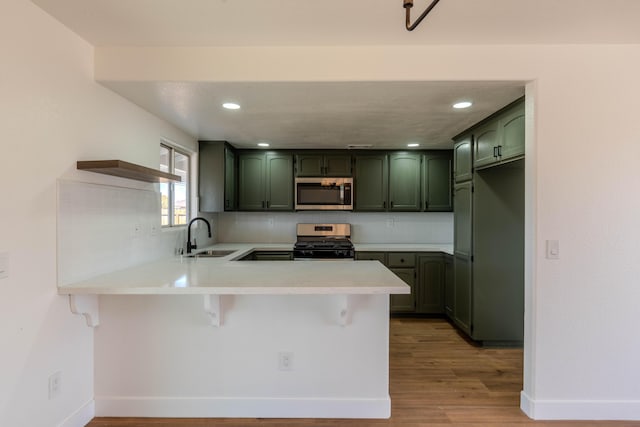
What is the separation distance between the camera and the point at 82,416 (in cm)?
188

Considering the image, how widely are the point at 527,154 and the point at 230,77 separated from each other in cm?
191

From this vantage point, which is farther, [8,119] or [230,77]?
[230,77]

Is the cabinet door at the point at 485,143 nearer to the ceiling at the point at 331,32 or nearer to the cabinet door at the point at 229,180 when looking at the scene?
the ceiling at the point at 331,32

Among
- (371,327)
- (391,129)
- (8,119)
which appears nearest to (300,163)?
(391,129)

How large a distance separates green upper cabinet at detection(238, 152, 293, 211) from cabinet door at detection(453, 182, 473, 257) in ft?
6.44

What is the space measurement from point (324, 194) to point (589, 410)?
2987 mm

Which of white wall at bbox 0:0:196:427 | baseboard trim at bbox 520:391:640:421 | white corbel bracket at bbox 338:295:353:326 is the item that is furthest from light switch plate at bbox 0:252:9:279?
baseboard trim at bbox 520:391:640:421

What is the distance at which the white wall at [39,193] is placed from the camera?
4.67 feet

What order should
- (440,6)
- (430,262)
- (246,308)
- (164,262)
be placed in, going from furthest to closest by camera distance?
1. (430,262)
2. (164,262)
3. (246,308)
4. (440,6)

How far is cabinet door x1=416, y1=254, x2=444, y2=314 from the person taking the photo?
12.4 feet

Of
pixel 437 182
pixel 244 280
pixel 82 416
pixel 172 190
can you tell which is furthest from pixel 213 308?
pixel 437 182

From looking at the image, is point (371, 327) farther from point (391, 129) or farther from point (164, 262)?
point (391, 129)

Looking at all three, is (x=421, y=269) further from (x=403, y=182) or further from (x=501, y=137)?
(x=501, y=137)

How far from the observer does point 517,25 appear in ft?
5.53
